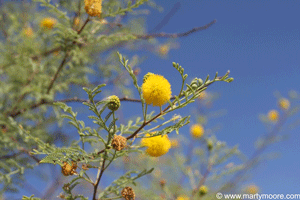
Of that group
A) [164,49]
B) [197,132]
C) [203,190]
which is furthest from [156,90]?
[164,49]

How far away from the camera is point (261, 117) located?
4410 mm

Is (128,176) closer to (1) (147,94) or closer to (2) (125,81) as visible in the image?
(1) (147,94)

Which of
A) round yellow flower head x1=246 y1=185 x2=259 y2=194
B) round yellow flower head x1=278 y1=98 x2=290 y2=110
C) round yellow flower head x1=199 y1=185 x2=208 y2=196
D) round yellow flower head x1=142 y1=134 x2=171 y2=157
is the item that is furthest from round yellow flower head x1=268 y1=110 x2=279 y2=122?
round yellow flower head x1=142 y1=134 x2=171 y2=157

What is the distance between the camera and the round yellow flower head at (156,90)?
1.06m

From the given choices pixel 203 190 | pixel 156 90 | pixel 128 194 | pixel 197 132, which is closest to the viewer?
pixel 156 90

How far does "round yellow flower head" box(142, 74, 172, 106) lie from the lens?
106 cm

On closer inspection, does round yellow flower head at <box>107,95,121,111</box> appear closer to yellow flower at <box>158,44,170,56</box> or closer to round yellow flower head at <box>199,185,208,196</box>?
round yellow flower head at <box>199,185,208,196</box>

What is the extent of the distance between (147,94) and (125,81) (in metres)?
2.53

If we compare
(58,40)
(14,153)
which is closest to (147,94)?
(58,40)

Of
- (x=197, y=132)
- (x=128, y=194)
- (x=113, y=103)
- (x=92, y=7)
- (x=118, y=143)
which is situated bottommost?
(x=128, y=194)

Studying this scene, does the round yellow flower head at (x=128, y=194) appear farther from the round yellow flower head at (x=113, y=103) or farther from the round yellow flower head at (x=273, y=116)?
the round yellow flower head at (x=273, y=116)

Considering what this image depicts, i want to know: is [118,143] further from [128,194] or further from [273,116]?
[273,116]

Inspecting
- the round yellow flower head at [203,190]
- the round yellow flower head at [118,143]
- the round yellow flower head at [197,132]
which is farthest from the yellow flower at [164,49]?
the round yellow flower head at [118,143]

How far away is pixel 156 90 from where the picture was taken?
3.49ft
